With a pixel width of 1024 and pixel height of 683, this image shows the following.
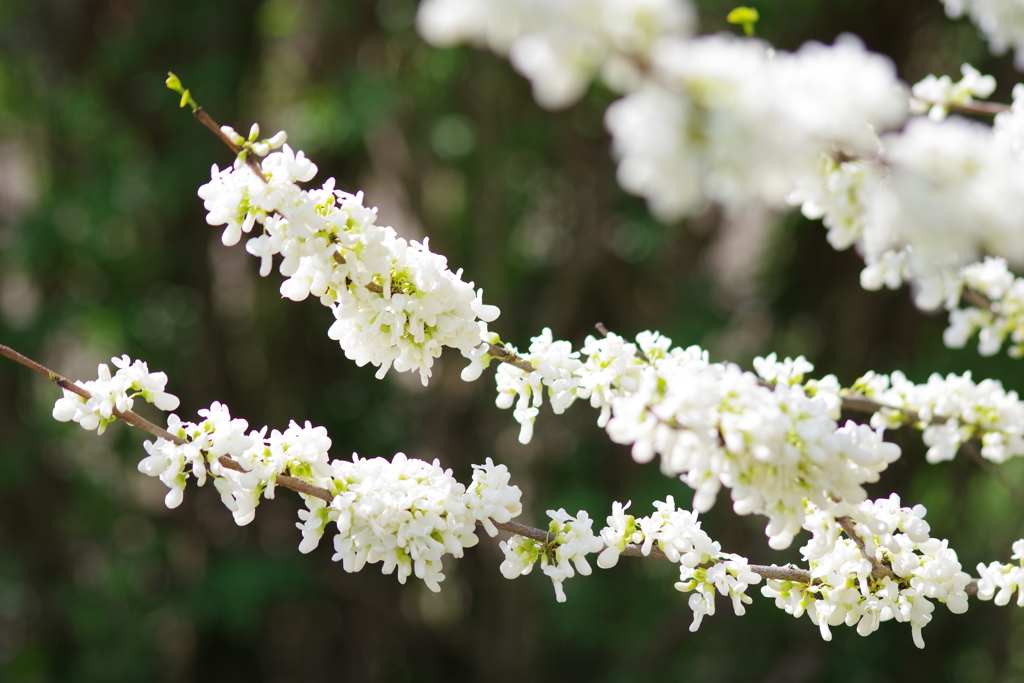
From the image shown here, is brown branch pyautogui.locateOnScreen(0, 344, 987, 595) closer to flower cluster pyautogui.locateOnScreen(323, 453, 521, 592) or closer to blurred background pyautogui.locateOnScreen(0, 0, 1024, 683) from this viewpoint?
flower cluster pyautogui.locateOnScreen(323, 453, 521, 592)

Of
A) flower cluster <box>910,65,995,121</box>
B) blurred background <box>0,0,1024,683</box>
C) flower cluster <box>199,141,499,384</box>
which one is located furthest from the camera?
blurred background <box>0,0,1024,683</box>

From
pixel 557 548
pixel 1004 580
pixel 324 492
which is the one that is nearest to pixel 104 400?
pixel 324 492

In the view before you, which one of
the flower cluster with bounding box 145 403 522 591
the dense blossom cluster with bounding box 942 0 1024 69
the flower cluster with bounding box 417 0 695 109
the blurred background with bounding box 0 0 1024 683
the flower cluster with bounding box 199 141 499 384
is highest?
the blurred background with bounding box 0 0 1024 683

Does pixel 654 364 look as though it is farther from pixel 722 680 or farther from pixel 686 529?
pixel 722 680

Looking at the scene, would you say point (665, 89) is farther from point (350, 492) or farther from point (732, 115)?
point (350, 492)

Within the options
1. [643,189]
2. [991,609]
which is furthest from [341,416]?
[643,189]

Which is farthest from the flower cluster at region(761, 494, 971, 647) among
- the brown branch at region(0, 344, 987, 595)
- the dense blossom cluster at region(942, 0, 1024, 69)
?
the dense blossom cluster at region(942, 0, 1024, 69)
